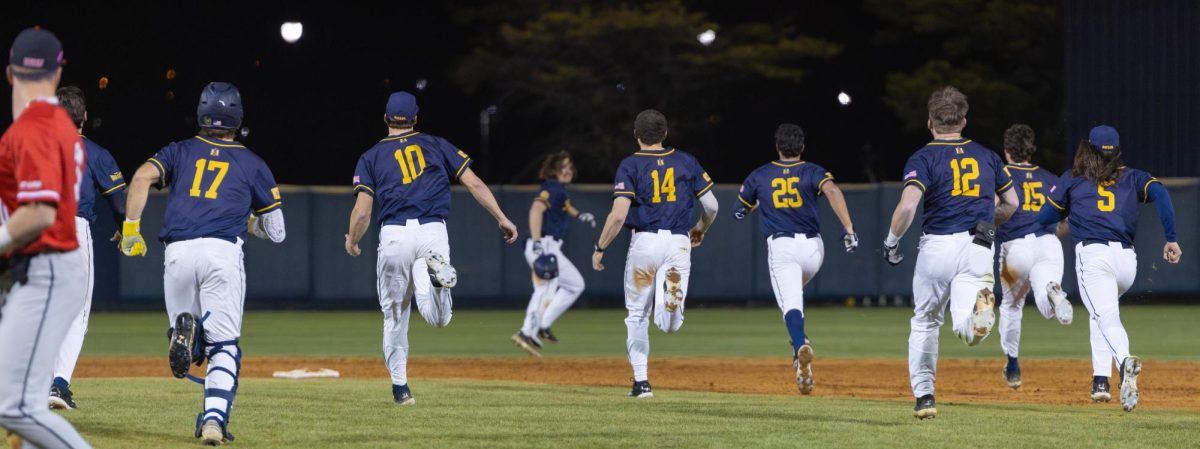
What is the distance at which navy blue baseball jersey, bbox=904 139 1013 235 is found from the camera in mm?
9672

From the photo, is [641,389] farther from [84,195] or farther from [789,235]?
[84,195]

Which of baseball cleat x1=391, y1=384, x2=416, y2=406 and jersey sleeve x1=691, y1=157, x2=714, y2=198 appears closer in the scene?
baseball cleat x1=391, y1=384, x2=416, y2=406

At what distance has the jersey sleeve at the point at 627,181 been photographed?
38.4ft

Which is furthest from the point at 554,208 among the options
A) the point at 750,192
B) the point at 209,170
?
the point at 209,170

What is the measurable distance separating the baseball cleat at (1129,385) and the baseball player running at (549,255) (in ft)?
26.2

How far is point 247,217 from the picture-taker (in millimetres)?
8562

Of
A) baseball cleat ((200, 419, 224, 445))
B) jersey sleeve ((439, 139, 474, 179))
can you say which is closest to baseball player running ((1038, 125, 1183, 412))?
jersey sleeve ((439, 139, 474, 179))

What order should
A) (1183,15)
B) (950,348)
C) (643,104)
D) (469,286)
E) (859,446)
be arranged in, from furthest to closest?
(643,104)
(469,286)
(1183,15)
(950,348)
(859,446)

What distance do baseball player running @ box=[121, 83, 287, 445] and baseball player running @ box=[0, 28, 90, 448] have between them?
2084 millimetres

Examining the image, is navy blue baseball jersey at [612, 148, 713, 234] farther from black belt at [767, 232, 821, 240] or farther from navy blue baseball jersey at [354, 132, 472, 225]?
navy blue baseball jersey at [354, 132, 472, 225]

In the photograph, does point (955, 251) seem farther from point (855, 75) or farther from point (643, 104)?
point (855, 75)

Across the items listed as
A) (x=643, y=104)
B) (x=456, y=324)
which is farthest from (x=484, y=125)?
(x=456, y=324)

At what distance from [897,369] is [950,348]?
11.3 ft

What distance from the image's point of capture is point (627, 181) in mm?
11719
